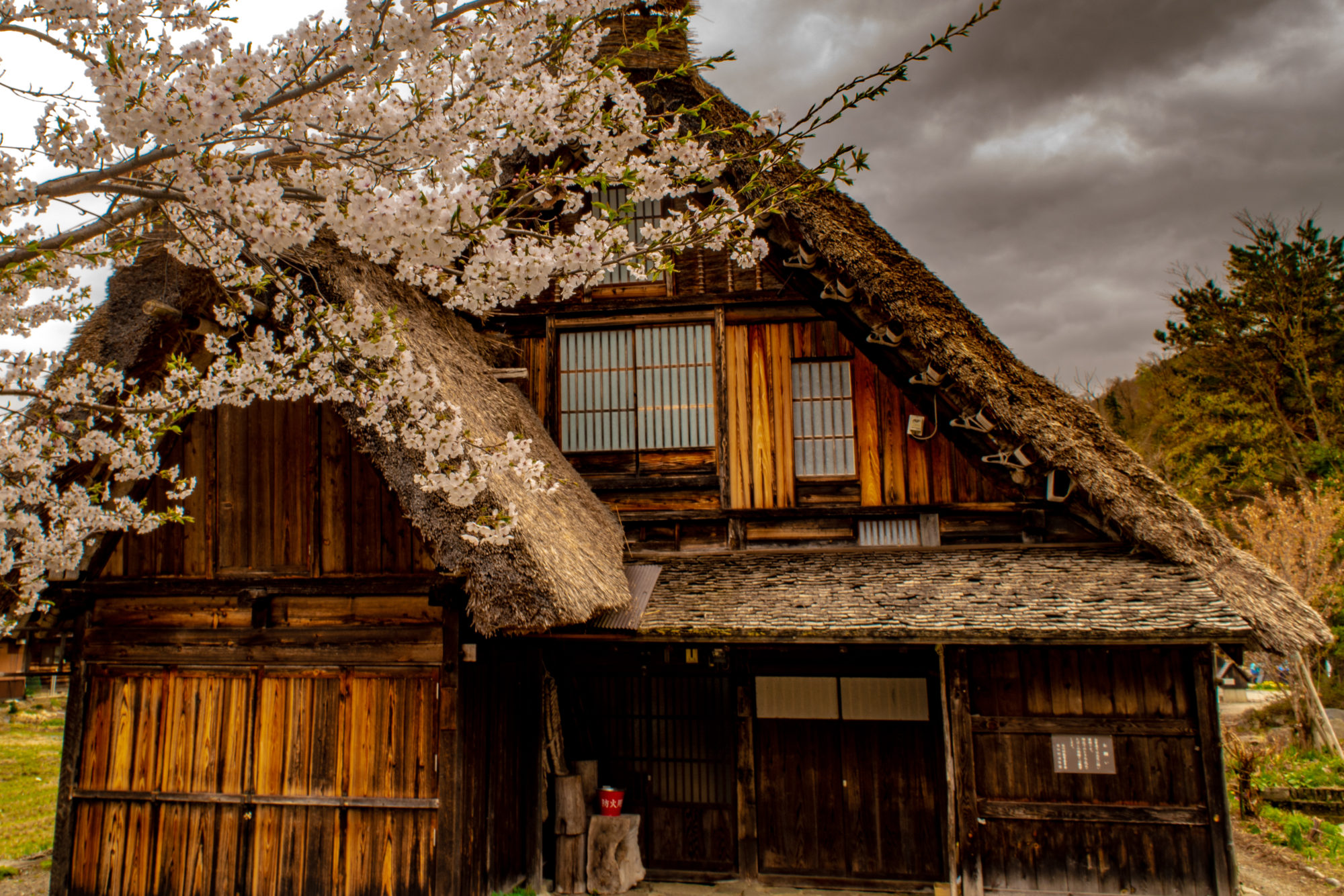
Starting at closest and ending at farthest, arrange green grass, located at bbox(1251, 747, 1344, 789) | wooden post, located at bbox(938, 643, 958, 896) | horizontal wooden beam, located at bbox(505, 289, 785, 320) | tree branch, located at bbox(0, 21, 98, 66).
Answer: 1. tree branch, located at bbox(0, 21, 98, 66)
2. wooden post, located at bbox(938, 643, 958, 896)
3. horizontal wooden beam, located at bbox(505, 289, 785, 320)
4. green grass, located at bbox(1251, 747, 1344, 789)

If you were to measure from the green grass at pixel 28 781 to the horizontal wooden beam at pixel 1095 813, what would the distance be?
9995 mm

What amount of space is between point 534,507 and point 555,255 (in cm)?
235

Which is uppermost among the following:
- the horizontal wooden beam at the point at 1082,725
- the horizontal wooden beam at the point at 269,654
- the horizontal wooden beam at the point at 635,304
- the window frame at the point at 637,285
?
the window frame at the point at 637,285

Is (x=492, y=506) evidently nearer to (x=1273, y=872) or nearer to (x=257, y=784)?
(x=257, y=784)

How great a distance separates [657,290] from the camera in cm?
878

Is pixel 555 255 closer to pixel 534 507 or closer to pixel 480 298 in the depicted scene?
pixel 480 298

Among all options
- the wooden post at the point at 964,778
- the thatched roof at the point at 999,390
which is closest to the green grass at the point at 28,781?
the wooden post at the point at 964,778

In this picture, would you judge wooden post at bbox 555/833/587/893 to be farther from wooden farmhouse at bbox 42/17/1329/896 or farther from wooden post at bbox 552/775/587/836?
wooden farmhouse at bbox 42/17/1329/896

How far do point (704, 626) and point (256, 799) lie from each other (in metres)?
3.79

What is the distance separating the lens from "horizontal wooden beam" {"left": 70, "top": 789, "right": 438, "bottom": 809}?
610 cm

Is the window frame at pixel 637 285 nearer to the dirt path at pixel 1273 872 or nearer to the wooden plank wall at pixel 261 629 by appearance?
the wooden plank wall at pixel 261 629

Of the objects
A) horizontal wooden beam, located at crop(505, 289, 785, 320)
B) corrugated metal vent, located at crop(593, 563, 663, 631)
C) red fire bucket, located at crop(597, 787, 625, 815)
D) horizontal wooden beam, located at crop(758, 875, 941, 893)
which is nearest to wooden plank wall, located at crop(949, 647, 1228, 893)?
horizontal wooden beam, located at crop(758, 875, 941, 893)

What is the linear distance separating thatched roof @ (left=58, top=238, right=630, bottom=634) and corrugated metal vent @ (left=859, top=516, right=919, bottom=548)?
97.1 inches

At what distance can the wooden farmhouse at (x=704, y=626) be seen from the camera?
617 cm
